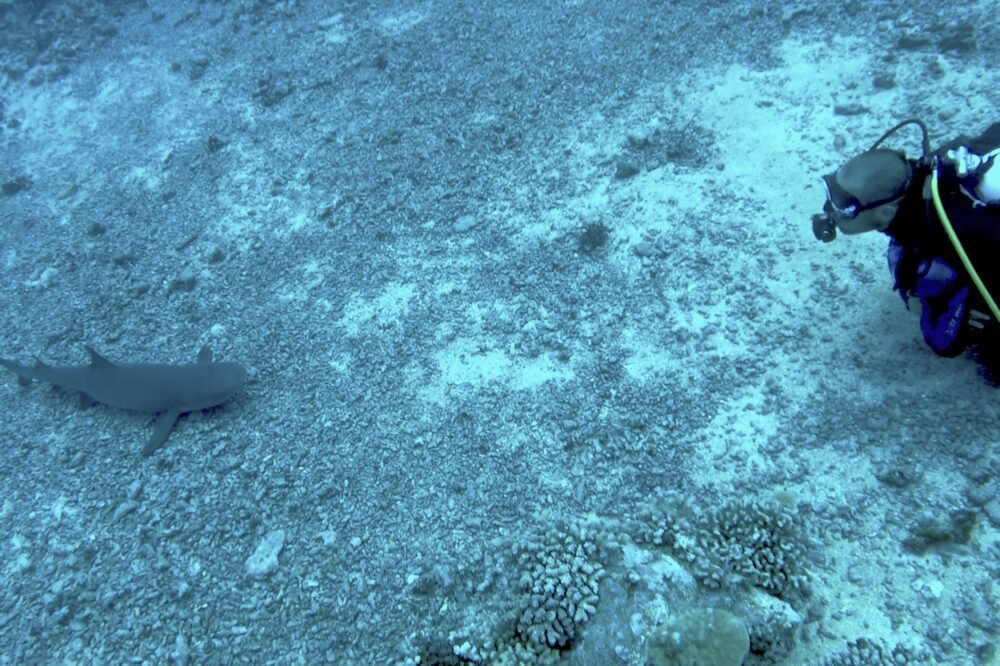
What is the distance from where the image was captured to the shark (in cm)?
491

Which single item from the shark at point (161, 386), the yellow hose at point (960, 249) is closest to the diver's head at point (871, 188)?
the yellow hose at point (960, 249)

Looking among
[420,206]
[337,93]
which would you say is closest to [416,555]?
[420,206]

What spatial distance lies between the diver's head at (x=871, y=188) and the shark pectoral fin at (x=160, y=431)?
535 cm

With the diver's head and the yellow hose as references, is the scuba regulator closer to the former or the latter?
the diver's head

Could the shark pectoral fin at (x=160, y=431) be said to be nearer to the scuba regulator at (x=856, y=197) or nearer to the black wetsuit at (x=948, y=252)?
the scuba regulator at (x=856, y=197)

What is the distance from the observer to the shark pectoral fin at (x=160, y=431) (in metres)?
4.88

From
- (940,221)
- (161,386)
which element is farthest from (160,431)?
(940,221)

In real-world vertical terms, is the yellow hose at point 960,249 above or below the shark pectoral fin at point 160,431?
above

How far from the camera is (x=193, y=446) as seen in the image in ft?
16.1

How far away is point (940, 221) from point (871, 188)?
392mm

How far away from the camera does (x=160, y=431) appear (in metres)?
4.94

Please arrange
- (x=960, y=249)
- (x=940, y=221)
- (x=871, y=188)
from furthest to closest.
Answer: (x=871, y=188) → (x=940, y=221) → (x=960, y=249)

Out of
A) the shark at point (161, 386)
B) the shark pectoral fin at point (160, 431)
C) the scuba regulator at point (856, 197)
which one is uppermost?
the scuba regulator at point (856, 197)

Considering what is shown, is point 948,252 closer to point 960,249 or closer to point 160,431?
point 960,249
